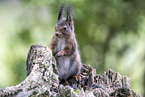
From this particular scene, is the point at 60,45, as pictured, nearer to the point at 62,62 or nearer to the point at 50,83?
the point at 62,62

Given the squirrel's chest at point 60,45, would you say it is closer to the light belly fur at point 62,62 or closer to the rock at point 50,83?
the light belly fur at point 62,62

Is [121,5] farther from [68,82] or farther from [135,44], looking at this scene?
[68,82]

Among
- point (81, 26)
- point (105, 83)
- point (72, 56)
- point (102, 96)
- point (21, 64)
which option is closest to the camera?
point (102, 96)

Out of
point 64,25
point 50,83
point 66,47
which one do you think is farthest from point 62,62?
point 50,83

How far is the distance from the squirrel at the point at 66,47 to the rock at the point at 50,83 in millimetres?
281

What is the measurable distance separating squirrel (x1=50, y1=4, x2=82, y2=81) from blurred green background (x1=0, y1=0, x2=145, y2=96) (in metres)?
2.30

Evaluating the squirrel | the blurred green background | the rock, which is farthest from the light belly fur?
the blurred green background

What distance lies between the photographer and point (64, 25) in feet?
8.25

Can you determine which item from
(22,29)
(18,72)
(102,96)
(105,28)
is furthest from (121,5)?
(102,96)

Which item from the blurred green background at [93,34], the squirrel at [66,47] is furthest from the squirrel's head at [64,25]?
the blurred green background at [93,34]

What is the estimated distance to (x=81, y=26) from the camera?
18.8 feet

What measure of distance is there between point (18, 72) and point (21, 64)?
182 millimetres

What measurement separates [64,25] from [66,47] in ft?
0.74

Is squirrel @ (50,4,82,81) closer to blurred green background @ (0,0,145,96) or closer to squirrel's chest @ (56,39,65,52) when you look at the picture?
squirrel's chest @ (56,39,65,52)
